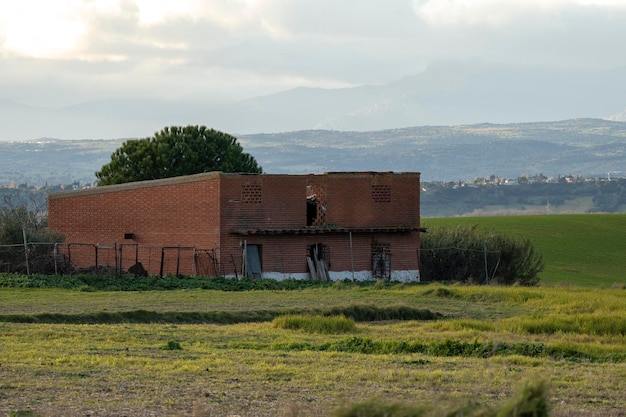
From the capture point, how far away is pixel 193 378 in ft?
59.1

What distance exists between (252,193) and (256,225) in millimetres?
1598

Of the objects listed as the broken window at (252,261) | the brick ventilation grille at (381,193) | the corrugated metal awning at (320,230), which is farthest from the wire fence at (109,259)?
the brick ventilation grille at (381,193)

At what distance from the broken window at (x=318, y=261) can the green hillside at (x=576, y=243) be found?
14617 mm

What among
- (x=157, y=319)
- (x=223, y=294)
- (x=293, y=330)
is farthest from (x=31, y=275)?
(x=293, y=330)

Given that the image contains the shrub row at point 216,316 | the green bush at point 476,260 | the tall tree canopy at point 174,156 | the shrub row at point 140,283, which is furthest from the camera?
the tall tree canopy at point 174,156

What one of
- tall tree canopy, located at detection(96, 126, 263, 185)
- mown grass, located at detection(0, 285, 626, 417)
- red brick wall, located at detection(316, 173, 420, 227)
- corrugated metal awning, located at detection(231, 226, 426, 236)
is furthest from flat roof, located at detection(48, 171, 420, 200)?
mown grass, located at detection(0, 285, 626, 417)

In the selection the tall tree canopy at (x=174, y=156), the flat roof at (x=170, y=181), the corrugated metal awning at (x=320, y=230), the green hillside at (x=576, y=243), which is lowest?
the green hillside at (x=576, y=243)

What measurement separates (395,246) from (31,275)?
19561 millimetres

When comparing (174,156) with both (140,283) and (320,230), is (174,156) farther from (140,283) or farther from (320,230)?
(140,283)

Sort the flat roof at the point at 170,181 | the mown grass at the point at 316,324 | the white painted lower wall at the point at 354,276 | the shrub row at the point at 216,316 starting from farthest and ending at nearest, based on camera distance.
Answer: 1. the flat roof at the point at 170,181
2. the white painted lower wall at the point at 354,276
3. the shrub row at the point at 216,316
4. the mown grass at the point at 316,324

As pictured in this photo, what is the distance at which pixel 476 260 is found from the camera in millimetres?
61781

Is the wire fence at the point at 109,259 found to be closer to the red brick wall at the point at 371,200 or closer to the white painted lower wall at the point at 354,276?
the white painted lower wall at the point at 354,276

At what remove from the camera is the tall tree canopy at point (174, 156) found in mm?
73438

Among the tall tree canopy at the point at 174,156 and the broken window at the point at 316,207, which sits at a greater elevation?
the tall tree canopy at the point at 174,156
